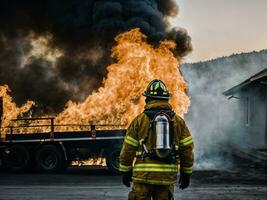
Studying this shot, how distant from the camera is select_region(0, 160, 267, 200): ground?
9789 millimetres

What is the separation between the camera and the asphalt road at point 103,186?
978cm

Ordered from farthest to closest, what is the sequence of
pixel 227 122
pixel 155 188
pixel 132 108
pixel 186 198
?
pixel 227 122 < pixel 132 108 < pixel 186 198 < pixel 155 188

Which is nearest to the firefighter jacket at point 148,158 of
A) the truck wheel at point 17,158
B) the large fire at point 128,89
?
the truck wheel at point 17,158

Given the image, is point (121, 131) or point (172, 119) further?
point (121, 131)

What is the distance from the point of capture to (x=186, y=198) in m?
9.57

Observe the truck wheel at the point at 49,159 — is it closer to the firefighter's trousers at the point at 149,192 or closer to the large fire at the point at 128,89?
the large fire at the point at 128,89

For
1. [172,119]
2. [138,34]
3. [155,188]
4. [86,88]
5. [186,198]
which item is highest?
[138,34]

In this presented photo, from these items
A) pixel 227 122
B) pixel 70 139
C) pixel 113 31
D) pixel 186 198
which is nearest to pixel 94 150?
pixel 70 139

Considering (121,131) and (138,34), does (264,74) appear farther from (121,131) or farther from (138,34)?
(121,131)

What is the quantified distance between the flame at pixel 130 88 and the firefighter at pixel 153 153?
34.0 ft

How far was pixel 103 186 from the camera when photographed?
11.1m

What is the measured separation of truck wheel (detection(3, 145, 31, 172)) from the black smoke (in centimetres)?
626

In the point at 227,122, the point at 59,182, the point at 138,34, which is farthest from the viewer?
the point at 227,122

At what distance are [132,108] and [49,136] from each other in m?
3.14
